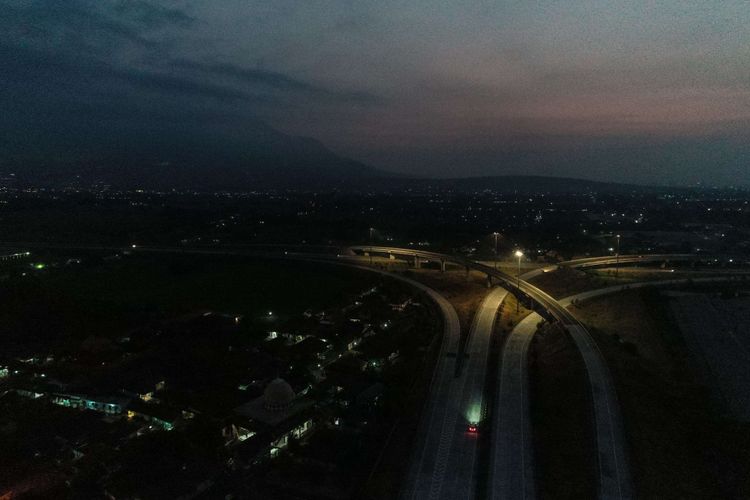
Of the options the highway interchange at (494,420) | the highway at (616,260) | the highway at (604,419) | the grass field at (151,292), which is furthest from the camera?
the highway at (616,260)

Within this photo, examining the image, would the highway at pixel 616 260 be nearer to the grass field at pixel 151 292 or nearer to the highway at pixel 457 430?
the grass field at pixel 151 292

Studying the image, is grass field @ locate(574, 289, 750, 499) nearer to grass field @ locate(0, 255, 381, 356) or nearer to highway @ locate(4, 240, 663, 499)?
highway @ locate(4, 240, 663, 499)

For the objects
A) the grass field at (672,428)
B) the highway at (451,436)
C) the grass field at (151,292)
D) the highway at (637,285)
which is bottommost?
the grass field at (151,292)

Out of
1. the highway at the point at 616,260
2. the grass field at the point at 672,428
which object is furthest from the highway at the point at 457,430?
the highway at the point at 616,260

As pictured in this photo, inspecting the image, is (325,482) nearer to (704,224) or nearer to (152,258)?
(152,258)

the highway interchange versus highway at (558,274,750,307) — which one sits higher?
highway at (558,274,750,307)

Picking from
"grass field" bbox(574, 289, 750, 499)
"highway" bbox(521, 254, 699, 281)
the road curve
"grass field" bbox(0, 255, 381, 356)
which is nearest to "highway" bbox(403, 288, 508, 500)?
the road curve
